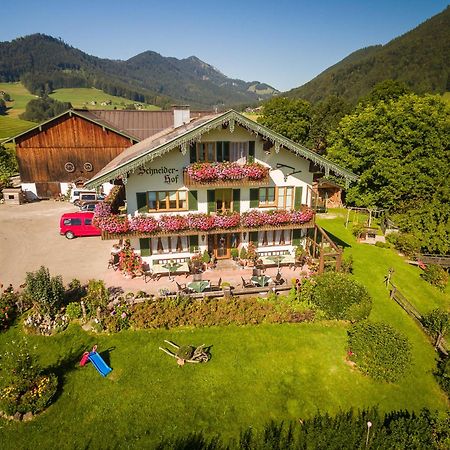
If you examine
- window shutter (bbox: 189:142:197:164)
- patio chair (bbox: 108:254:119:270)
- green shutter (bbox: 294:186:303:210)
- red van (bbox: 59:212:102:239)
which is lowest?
patio chair (bbox: 108:254:119:270)

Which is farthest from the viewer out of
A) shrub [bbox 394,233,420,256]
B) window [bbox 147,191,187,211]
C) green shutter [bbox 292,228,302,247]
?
shrub [bbox 394,233,420,256]

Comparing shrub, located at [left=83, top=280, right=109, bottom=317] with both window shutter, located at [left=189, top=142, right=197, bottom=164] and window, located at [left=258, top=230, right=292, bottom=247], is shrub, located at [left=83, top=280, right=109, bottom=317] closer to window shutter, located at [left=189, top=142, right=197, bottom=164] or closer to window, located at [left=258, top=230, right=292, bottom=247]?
window shutter, located at [left=189, top=142, right=197, bottom=164]

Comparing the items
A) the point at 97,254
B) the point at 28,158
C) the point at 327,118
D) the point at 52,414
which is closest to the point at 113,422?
the point at 52,414

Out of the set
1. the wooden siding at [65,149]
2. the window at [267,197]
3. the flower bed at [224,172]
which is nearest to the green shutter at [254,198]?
the window at [267,197]

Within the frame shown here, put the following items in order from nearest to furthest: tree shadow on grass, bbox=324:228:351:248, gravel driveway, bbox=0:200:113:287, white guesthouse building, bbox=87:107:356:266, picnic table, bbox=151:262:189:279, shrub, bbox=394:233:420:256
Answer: white guesthouse building, bbox=87:107:356:266 < picnic table, bbox=151:262:189:279 < gravel driveway, bbox=0:200:113:287 < shrub, bbox=394:233:420:256 < tree shadow on grass, bbox=324:228:351:248

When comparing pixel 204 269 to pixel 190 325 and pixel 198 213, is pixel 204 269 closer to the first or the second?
pixel 198 213

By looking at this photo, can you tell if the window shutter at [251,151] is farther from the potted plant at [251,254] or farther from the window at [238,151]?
the potted plant at [251,254]

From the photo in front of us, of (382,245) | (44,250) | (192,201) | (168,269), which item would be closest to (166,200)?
(192,201)

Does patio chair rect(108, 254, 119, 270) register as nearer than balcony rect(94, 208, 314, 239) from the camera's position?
No

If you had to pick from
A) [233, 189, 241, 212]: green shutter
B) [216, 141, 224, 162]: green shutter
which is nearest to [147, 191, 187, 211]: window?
[216, 141, 224, 162]: green shutter
